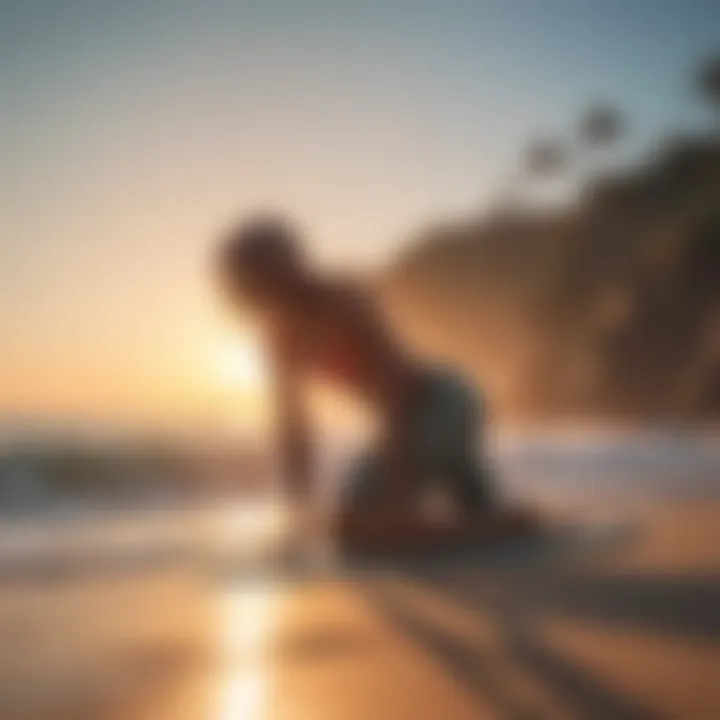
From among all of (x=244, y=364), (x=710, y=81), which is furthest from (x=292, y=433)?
(x=710, y=81)

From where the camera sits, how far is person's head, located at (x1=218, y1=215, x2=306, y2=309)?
2.48 ft

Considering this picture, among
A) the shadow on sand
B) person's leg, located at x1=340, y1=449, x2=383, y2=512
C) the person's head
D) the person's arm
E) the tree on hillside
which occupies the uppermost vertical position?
the tree on hillside

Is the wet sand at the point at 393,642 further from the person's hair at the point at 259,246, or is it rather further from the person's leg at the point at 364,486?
the person's hair at the point at 259,246

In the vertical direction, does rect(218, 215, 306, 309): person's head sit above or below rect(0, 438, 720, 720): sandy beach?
above

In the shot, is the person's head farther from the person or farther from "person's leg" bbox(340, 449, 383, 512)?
"person's leg" bbox(340, 449, 383, 512)

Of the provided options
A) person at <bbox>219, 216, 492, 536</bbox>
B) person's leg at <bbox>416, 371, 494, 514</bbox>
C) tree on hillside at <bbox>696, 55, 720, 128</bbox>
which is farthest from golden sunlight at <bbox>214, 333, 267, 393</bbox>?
tree on hillside at <bbox>696, 55, 720, 128</bbox>

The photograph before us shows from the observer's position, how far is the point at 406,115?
0.82 meters

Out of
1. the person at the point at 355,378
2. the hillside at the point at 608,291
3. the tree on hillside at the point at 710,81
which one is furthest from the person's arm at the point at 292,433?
the tree on hillside at the point at 710,81

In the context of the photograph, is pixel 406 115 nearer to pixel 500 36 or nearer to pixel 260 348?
pixel 500 36

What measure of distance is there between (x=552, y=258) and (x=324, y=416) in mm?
236

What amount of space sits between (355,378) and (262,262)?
0.11 meters

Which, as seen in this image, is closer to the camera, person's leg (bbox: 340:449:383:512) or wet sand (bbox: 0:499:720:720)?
wet sand (bbox: 0:499:720:720)

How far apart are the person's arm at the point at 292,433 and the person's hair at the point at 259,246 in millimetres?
72

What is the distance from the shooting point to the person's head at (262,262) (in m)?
0.76
